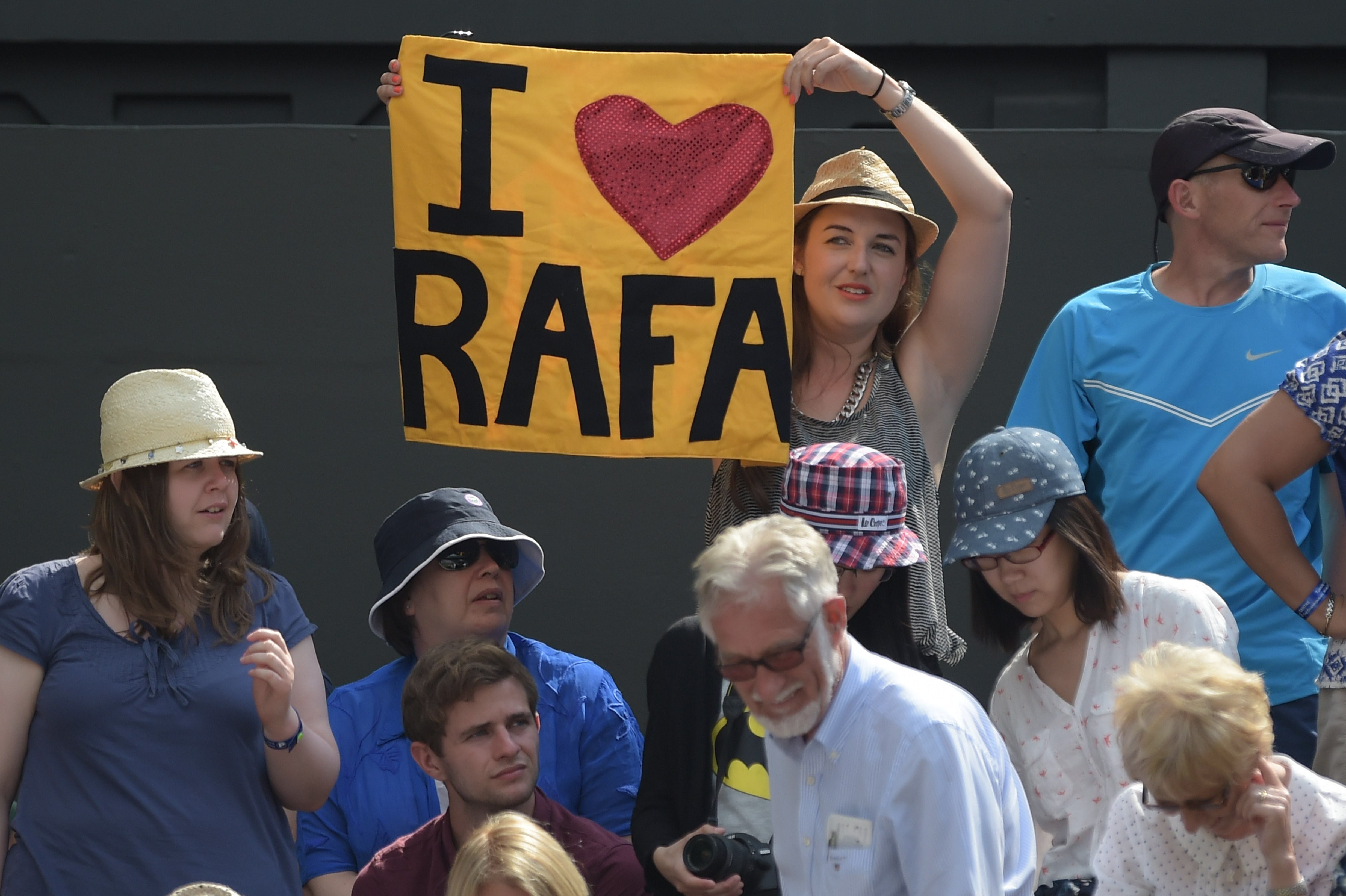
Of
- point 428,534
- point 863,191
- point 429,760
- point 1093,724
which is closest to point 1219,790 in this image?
point 1093,724

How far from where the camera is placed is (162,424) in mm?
3174

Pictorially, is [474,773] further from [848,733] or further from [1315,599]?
[1315,599]

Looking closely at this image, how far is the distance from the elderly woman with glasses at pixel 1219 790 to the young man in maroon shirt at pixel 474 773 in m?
0.98

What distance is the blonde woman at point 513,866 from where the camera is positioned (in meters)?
2.42

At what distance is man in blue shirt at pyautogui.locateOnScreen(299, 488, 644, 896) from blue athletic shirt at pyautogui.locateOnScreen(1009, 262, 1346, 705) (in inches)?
46.5

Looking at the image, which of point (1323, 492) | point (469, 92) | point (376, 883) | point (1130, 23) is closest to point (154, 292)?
point (469, 92)

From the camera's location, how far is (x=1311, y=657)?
10.5ft

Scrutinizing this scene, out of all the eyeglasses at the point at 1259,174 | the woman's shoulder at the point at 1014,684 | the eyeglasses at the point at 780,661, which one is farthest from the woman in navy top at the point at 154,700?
the eyeglasses at the point at 1259,174

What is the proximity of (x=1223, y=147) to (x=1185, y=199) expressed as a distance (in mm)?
141

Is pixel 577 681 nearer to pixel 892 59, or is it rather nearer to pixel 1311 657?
pixel 1311 657

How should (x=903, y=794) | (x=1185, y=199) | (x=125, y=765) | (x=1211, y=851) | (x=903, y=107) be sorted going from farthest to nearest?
(x=1185, y=199) < (x=903, y=107) < (x=125, y=765) < (x=1211, y=851) < (x=903, y=794)

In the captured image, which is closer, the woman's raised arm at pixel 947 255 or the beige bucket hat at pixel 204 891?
the beige bucket hat at pixel 204 891

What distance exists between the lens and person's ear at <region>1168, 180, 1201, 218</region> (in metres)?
3.41

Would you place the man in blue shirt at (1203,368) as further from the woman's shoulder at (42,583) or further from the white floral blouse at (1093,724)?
the woman's shoulder at (42,583)
